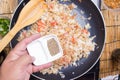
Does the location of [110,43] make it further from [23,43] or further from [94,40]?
[23,43]

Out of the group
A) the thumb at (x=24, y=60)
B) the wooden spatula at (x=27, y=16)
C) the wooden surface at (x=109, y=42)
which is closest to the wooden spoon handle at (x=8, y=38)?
the wooden spatula at (x=27, y=16)

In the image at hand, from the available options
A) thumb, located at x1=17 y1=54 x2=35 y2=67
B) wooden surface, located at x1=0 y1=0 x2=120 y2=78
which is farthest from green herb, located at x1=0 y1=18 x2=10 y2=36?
wooden surface, located at x1=0 y1=0 x2=120 y2=78

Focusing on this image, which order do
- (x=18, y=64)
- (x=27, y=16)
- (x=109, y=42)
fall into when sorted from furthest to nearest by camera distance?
(x=109, y=42) < (x=27, y=16) < (x=18, y=64)

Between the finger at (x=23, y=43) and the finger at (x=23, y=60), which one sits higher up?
the finger at (x=23, y=43)

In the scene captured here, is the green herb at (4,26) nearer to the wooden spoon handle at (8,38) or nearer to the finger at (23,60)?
the wooden spoon handle at (8,38)

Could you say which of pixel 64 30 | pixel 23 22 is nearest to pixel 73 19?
pixel 64 30

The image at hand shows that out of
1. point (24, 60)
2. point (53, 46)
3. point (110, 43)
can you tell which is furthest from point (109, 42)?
point (24, 60)
